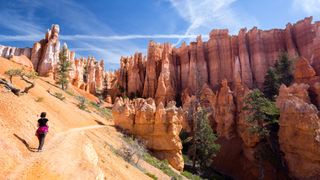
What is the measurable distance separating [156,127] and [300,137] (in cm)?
1570

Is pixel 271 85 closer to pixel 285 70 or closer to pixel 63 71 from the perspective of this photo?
pixel 285 70

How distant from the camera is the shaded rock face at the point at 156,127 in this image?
1155 inches

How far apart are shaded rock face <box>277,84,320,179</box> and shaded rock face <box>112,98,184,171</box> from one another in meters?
12.2

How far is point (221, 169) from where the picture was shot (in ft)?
130

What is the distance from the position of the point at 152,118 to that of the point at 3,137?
64.5 feet

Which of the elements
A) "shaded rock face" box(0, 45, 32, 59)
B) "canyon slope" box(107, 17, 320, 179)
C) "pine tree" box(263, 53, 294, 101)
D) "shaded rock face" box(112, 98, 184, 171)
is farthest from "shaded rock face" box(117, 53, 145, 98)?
"shaded rock face" box(112, 98, 184, 171)

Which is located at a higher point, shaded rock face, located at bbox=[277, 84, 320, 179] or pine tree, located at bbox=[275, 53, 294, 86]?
pine tree, located at bbox=[275, 53, 294, 86]

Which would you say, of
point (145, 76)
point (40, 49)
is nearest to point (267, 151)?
point (145, 76)

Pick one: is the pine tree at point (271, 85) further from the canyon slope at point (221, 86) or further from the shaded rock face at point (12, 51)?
the shaded rock face at point (12, 51)

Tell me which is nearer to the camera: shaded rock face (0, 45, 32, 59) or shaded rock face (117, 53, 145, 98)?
shaded rock face (0, 45, 32, 59)

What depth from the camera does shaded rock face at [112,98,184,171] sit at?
29328mm

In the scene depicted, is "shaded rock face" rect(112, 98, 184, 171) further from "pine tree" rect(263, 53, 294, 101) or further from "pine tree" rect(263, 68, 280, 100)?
"pine tree" rect(263, 53, 294, 101)

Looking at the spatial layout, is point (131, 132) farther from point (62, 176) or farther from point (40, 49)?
point (40, 49)

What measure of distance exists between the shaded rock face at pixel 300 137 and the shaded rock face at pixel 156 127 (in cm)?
1224
